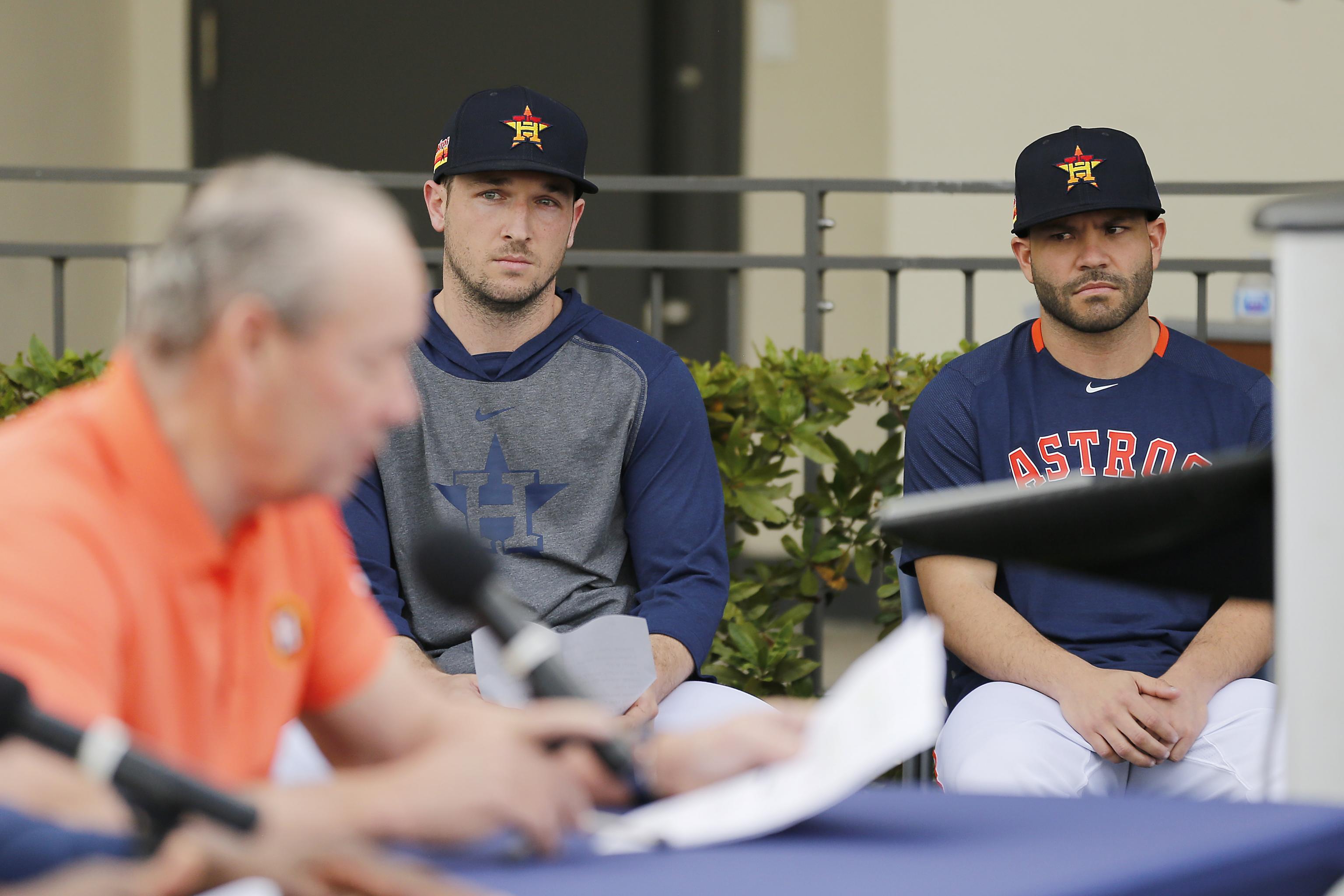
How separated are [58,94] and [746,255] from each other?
3.17 m

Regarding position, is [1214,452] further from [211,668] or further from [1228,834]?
[211,668]

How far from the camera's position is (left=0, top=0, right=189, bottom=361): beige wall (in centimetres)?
563

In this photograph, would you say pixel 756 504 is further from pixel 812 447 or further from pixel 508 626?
pixel 508 626

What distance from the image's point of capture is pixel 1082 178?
286cm

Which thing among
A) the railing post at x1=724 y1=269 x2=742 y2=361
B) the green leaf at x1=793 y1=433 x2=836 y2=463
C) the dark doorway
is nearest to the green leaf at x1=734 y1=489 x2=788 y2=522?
the green leaf at x1=793 y1=433 x2=836 y2=463

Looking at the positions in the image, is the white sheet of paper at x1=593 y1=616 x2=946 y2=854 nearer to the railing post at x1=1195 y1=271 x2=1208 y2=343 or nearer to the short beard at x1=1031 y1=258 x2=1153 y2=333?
the short beard at x1=1031 y1=258 x2=1153 y2=333

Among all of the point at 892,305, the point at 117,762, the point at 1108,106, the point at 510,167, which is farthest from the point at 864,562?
the point at 117,762

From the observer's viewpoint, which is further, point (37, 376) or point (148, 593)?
point (37, 376)

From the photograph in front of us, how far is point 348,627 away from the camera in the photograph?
4.74 feet

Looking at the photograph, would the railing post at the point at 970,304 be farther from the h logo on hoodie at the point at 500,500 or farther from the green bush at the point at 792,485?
the h logo on hoodie at the point at 500,500

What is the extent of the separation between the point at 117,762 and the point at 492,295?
1983mm

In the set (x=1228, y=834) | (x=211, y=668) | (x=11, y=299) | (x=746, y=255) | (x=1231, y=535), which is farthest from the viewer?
(x=11, y=299)

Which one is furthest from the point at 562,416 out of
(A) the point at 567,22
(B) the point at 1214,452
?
(A) the point at 567,22

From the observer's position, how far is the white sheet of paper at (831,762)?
1.13m
